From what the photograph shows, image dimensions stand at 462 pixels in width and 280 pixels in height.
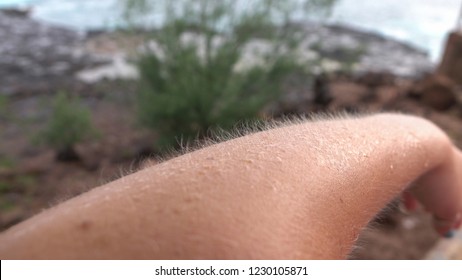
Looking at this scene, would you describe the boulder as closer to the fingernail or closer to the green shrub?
the green shrub

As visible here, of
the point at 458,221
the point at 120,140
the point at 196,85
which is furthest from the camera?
the point at 120,140

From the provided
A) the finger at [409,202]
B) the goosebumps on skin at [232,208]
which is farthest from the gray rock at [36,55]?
the goosebumps on skin at [232,208]

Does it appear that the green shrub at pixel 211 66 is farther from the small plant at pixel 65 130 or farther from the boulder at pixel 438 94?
the boulder at pixel 438 94

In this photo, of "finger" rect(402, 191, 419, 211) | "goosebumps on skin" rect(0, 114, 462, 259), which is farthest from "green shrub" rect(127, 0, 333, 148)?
"goosebumps on skin" rect(0, 114, 462, 259)

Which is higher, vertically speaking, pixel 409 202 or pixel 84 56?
pixel 409 202

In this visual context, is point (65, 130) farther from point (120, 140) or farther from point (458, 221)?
point (458, 221)

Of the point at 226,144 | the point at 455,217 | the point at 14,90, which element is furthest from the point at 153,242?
the point at 14,90

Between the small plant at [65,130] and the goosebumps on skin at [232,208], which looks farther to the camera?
the small plant at [65,130]

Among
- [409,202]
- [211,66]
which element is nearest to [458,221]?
[409,202]
